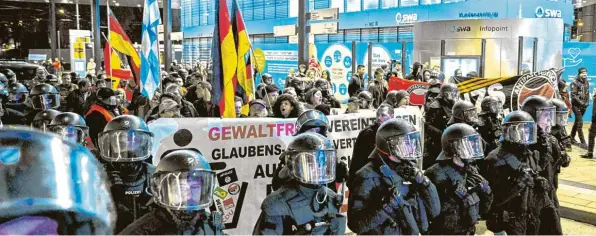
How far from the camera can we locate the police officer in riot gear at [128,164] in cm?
439

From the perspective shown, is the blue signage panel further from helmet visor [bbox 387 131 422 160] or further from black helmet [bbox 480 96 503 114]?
helmet visor [bbox 387 131 422 160]

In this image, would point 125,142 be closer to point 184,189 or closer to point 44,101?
point 184,189

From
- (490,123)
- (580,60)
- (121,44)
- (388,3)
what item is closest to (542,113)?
(490,123)

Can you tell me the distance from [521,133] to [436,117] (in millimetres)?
2695

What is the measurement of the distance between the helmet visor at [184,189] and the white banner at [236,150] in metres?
2.61

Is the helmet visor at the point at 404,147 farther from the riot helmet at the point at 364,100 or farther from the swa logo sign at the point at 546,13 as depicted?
the swa logo sign at the point at 546,13

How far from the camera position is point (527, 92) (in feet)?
32.2

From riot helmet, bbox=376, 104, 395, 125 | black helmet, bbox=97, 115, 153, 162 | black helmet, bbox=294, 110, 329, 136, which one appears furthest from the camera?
riot helmet, bbox=376, 104, 395, 125

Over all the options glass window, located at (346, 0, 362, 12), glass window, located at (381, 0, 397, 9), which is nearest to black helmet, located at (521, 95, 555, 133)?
glass window, located at (381, 0, 397, 9)

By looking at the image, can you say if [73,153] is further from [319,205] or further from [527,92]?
[527,92]

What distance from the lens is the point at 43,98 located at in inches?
332

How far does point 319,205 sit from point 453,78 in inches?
292

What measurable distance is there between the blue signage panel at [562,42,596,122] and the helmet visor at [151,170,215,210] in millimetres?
15787

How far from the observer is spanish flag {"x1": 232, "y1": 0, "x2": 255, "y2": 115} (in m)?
7.54
